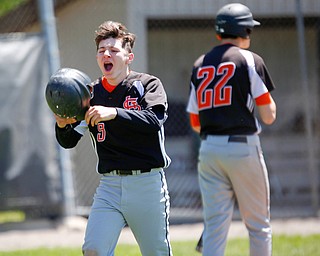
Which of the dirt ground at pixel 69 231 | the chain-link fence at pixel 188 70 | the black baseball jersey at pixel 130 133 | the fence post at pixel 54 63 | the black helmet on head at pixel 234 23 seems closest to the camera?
the black baseball jersey at pixel 130 133

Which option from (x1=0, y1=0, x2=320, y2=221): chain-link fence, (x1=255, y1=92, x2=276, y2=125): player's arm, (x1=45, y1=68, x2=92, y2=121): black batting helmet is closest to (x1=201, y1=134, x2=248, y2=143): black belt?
(x1=255, y1=92, x2=276, y2=125): player's arm

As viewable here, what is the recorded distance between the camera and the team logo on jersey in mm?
4957

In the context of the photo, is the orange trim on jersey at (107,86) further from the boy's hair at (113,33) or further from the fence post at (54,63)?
the fence post at (54,63)

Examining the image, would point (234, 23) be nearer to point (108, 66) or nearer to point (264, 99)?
point (264, 99)

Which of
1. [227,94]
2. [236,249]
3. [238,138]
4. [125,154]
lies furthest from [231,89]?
[236,249]

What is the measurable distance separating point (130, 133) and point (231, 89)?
1.09 meters

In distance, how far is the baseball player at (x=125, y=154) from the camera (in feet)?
15.8

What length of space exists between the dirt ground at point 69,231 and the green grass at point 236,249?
566 millimetres

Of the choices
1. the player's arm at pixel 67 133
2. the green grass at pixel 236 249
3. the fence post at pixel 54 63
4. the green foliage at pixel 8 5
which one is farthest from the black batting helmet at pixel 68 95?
the green foliage at pixel 8 5

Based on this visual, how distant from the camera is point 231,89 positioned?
5703 mm

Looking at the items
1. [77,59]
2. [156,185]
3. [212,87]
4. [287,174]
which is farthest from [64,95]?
[287,174]

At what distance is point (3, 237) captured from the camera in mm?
9000

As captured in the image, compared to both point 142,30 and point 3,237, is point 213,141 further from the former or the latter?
point 142,30

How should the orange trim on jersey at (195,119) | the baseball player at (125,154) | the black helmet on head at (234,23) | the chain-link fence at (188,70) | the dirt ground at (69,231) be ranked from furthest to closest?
Result: the chain-link fence at (188,70), the dirt ground at (69,231), the orange trim on jersey at (195,119), the black helmet on head at (234,23), the baseball player at (125,154)
